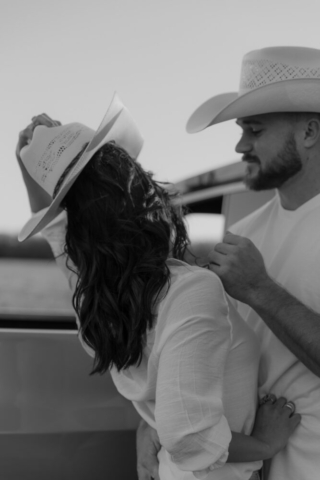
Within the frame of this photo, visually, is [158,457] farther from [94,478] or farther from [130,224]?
[130,224]

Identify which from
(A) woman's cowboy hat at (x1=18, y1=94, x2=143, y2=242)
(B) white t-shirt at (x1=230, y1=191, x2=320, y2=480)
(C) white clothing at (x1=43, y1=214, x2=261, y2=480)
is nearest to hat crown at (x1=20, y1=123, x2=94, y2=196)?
(A) woman's cowboy hat at (x1=18, y1=94, x2=143, y2=242)

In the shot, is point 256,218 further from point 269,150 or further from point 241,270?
point 241,270

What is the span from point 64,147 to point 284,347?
0.92 m

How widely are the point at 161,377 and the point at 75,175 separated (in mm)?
554

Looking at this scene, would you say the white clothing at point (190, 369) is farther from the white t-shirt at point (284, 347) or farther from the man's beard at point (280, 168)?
the man's beard at point (280, 168)

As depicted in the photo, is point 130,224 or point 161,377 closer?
point 161,377

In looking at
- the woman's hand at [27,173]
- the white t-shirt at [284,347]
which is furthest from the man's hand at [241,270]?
the woman's hand at [27,173]

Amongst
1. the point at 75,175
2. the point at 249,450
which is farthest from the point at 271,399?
the point at 75,175

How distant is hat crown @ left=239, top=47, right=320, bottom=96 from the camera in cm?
228

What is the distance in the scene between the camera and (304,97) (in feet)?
7.24

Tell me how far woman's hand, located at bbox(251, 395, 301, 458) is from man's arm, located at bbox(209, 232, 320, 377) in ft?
0.48

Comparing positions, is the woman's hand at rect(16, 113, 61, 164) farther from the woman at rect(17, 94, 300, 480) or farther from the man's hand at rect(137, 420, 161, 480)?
the man's hand at rect(137, 420, 161, 480)

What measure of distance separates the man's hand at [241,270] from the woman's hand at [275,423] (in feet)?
1.08

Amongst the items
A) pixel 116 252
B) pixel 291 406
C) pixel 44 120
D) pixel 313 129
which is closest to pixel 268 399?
pixel 291 406
